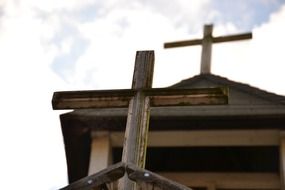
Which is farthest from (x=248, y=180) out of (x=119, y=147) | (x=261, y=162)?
(x=119, y=147)

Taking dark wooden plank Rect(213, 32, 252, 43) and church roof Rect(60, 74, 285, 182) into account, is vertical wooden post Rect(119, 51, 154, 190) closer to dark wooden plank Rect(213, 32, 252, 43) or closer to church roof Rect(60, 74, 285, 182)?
church roof Rect(60, 74, 285, 182)

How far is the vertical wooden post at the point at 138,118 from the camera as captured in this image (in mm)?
3350

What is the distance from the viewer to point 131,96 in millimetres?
3836

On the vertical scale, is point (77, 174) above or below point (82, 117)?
below

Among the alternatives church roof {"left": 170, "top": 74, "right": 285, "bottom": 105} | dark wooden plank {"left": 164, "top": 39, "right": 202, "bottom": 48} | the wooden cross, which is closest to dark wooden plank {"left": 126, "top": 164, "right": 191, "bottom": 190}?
church roof {"left": 170, "top": 74, "right": 285, "bottom": 105}

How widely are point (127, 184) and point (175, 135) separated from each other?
2.63 meters

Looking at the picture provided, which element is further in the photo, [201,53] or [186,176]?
[201,53]

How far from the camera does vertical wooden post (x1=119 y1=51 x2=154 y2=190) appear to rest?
3350mm

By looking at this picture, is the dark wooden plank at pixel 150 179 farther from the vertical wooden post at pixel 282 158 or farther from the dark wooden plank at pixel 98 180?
the vertical wooden post at pixel 282 158

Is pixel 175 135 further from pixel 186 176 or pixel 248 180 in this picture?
pixel 248 180

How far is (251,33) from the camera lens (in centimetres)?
770

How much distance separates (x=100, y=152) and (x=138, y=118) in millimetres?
2135

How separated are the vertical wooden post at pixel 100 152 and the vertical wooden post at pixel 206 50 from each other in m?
1.72

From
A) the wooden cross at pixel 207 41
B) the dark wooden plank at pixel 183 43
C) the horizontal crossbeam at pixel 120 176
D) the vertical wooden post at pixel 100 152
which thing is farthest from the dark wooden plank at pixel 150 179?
the dark wooden plank at pixel 183 43
